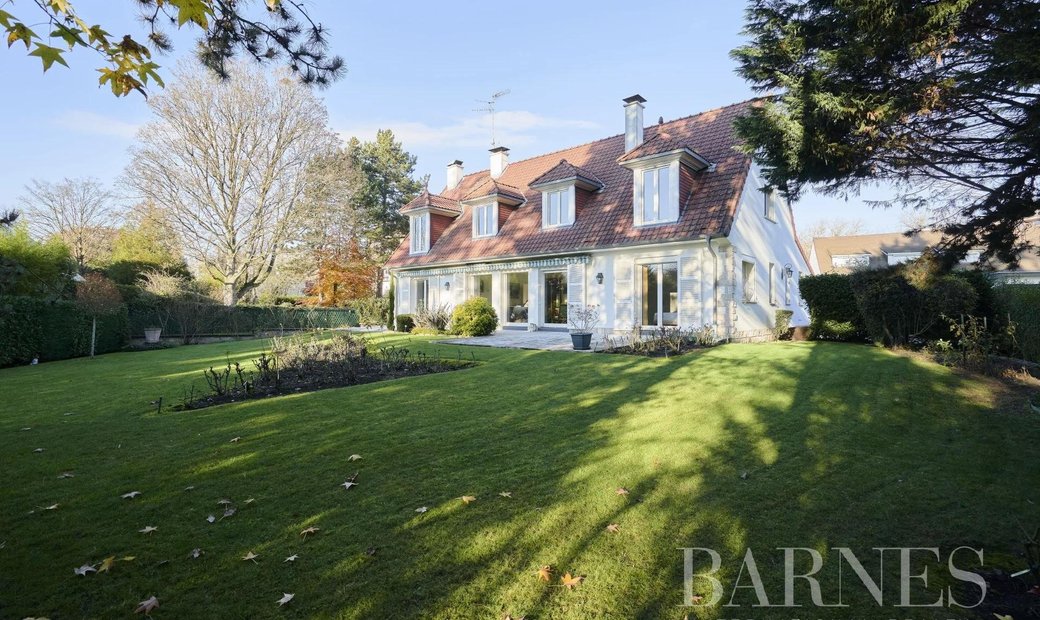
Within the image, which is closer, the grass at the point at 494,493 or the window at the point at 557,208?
the grass at the point at 494,493

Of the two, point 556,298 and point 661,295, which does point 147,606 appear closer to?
point 661,295

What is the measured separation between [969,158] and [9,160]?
2942 centimetres

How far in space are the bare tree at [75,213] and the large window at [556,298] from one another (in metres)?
31.1

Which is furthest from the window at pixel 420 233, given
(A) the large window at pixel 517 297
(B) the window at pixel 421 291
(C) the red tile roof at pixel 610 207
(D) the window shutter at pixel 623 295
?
(D) the window shutter at pixel 623 295

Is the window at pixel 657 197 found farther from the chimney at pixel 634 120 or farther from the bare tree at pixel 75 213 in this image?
the bare tree at pixel 75 213

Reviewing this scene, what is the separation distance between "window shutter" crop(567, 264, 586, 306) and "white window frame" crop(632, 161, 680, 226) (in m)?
2.71

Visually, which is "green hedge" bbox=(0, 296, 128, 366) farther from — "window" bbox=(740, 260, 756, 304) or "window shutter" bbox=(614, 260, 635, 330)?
"window" bbox=(740, 260, 756, 304)

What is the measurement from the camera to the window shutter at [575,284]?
18.4 m

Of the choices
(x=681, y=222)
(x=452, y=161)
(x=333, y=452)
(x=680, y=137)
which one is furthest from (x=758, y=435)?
(x=452, y=161)

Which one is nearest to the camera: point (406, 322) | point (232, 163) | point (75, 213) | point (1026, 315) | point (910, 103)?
point (910, 103)

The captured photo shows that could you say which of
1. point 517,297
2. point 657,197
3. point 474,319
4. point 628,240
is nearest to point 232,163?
point 517,297

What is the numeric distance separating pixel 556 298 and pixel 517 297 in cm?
221

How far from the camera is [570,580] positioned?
2895 millimetres

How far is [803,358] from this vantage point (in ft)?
34.6
